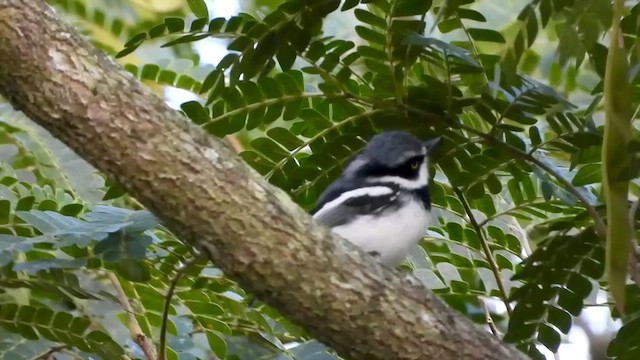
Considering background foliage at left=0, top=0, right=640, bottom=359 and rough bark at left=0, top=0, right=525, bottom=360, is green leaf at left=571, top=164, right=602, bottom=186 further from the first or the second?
rough bark at left=0, top=0, right=525, bottom=360

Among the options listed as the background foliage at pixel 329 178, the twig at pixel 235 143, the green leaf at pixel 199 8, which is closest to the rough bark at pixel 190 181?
the background foliage at pixel 329 178

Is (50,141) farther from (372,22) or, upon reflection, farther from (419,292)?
(419,292)

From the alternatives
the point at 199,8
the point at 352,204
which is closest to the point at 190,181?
the point at 199,8

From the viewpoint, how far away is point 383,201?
1.88m

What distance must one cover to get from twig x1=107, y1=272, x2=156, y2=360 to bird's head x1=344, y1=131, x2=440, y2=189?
47cm

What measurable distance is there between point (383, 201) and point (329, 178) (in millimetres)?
124

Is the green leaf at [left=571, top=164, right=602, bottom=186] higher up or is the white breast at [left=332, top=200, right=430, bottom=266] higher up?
the green leaf at [left=571, top=164, right=602, bottom=186]

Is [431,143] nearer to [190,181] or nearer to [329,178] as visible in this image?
[329,178]

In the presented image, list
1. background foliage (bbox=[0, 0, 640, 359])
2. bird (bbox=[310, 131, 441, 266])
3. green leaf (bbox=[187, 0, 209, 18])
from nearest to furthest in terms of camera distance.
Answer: background foliage (bbox=[0, 0, 640, 359]), green leaf (bbox=[187, 0, 209, 18]), bird (bbox=[310, 131, 441, 266])

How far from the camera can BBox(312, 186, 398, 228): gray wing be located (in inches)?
70.5

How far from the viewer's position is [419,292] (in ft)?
4.66

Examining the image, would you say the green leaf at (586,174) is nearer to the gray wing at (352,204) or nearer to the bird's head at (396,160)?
the bird's head at (396,160)

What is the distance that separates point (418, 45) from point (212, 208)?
0.49 m

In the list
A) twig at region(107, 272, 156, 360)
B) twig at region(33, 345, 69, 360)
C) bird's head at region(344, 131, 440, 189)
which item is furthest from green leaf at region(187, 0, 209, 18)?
twig at region(33, 345, 69, 360)
